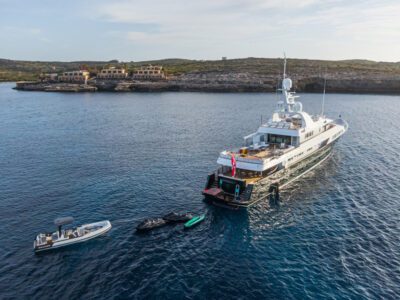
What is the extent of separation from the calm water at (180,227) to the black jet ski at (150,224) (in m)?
0.92

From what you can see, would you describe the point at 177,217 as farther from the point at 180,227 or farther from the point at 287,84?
the point at 287,84

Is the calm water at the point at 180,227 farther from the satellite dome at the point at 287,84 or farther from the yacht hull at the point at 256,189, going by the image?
the satellite dome at the point at 287,84

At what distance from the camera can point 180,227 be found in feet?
151

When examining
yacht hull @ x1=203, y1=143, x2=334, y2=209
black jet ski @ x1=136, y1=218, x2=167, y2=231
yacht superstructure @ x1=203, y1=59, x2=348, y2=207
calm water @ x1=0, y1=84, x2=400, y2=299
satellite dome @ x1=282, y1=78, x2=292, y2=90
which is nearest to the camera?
calm water @ x1=0, y1=84, x2=400, y2=299

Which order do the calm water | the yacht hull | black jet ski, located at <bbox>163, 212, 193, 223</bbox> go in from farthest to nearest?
the yacht hull
black jet ski, located at <bbox>163, 212, 193, 223</bbox>
the calm water

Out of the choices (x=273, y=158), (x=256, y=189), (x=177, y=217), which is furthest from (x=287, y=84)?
(x=177, y=217)

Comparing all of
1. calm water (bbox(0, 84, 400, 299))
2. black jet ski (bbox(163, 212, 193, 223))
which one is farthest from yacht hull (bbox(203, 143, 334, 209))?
black jet ski (bbox(163, 212, 193, 223))

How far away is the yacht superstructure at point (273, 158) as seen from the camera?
52812 mm

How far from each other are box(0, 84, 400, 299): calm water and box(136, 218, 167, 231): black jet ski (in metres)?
0.92

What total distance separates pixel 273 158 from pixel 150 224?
23.5 metres

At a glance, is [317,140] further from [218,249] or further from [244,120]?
[244,120]

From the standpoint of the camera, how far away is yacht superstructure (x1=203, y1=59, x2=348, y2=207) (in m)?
52.8

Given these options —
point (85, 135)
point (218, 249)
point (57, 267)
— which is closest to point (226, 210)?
point (218, 249)

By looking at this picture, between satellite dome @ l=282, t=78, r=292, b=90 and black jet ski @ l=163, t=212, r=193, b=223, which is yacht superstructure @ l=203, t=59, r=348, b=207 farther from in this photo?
black jet ski @ l=163, t=212, r=193, b=223
